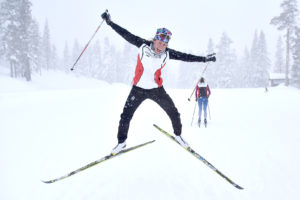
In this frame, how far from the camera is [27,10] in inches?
1302

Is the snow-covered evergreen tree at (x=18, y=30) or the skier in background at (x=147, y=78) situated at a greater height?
the snow-covered evergreen tree at (x=18, y=30)

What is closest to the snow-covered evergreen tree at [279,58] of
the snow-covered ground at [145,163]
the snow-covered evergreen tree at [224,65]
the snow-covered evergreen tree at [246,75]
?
the snow-covered evergreen tree at [246,75]

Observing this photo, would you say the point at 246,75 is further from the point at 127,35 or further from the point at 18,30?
the point at 127,35

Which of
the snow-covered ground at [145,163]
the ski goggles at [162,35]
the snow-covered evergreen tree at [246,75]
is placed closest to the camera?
the snow-covered ground at [145,163]

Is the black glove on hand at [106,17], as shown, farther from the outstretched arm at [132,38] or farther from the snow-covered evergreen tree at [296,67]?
the snow-covered evergreen tree at [296,67]

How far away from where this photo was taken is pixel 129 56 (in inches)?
2507

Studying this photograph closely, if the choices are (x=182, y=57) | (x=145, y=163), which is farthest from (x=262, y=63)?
(x=145, y=163)

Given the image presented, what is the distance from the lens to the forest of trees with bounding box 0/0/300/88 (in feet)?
110

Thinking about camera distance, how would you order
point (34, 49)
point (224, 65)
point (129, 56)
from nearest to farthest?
point (34, 49) < point (224, 65) < point (129, 56)

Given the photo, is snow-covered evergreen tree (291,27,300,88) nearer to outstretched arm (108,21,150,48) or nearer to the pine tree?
the pine tree

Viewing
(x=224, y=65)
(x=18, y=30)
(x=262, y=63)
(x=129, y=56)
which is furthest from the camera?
(x=129, y=56)

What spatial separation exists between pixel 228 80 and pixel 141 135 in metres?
42.0

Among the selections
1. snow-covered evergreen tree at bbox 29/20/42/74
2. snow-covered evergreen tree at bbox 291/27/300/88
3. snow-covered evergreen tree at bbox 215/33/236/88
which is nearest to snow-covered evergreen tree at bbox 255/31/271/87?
snow-covered evergreen tree at bbox 215/33/236/88

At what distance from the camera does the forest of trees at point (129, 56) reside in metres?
33.4
